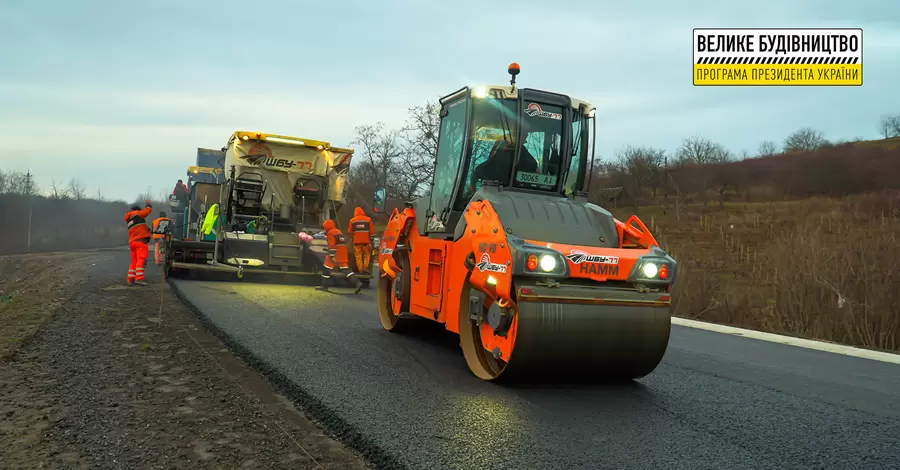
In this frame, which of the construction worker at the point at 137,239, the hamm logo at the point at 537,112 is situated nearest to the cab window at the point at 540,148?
the hamm logo at the point at 537,112

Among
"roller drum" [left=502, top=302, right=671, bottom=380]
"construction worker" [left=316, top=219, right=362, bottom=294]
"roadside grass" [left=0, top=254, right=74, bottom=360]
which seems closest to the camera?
"roller drum" [left=502, top=302, right=671, bottom=380]

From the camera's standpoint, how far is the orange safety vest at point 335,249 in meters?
13.0

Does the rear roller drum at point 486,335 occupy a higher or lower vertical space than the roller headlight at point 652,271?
lower

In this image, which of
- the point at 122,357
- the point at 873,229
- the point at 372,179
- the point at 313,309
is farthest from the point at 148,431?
the point at 372,179

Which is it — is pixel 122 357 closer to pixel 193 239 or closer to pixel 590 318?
pixel 590 318

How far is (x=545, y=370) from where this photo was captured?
473 cm

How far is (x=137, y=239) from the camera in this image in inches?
466

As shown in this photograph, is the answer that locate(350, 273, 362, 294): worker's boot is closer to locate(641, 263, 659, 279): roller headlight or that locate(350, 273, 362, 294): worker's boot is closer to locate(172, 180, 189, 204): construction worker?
locate(172, 180, 189, 204): construction worker

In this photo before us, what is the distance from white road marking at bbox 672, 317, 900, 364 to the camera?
6949mm

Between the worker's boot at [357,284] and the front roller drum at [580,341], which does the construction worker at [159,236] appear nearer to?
the worker's boot at [357,284]

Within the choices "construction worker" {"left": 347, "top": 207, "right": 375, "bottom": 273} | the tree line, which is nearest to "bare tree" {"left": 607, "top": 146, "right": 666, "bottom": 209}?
the tree line

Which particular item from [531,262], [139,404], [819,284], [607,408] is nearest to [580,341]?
[607,408]

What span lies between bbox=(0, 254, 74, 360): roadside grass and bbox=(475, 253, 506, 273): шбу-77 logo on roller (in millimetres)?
4019

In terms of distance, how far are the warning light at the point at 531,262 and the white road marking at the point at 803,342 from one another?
4235mm
